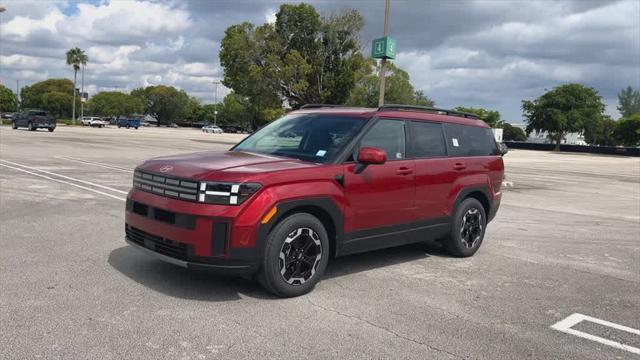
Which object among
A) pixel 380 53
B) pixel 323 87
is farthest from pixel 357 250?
pixel 323 87

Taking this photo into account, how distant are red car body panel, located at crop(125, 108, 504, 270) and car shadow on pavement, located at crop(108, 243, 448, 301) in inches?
19.6

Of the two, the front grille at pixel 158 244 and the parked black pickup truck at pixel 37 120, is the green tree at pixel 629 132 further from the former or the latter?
the front grille at pixel 158 244

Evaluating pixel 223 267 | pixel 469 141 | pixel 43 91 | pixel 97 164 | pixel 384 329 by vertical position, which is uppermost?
pixel 43 91

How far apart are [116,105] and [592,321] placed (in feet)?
458

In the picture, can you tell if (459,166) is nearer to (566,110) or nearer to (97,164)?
(97,164)

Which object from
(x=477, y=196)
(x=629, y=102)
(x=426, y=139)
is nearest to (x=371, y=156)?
(x=426, y=139)

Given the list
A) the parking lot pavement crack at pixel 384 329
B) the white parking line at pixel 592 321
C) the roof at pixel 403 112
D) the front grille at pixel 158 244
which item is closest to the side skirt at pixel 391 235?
the parking lot pavement crack at pixel 384 329

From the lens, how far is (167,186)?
4.88m

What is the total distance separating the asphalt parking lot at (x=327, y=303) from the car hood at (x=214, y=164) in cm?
110

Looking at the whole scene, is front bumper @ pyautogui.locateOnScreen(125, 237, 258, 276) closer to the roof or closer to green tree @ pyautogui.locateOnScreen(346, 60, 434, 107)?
the roof

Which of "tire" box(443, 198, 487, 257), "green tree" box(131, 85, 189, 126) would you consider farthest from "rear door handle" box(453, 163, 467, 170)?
"green tree" box(131, 85, 189, 126)

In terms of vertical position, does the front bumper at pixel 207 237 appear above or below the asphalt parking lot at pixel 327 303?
above

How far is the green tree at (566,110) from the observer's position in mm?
→ 80312

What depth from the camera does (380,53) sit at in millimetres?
19719
